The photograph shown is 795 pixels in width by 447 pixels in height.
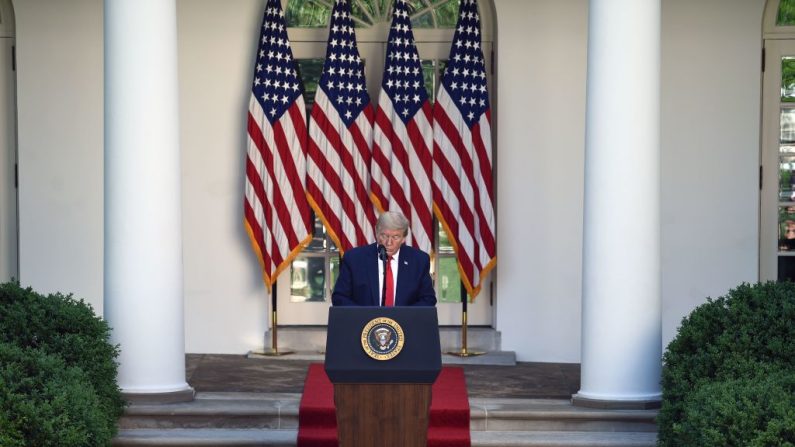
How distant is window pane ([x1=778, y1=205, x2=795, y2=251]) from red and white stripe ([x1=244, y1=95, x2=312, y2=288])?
4542 mm

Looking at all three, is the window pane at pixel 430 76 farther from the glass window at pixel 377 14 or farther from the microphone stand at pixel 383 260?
the microphone stand at pixel 383 260

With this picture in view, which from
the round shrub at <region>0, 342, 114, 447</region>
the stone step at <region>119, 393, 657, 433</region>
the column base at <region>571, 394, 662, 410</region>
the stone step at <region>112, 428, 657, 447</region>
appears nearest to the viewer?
the round shrub at <region>0, 342, 114, 447</region>

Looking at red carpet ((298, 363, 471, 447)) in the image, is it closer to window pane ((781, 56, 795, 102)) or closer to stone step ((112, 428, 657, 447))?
stone step ((112, 428, 657, 447))

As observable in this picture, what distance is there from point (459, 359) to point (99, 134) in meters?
4.02

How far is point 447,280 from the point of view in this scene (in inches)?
475

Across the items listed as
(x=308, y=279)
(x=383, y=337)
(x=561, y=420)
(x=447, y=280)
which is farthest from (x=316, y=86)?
(x=383, y=337)

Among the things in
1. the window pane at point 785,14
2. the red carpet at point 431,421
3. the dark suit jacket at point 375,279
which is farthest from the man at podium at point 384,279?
the window pane at point 785,14

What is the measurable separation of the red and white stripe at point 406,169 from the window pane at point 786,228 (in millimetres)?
3401

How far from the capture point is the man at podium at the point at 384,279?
25.6 feet

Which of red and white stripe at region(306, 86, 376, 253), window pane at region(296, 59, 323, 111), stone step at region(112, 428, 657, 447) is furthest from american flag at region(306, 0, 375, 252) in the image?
stone step at region(112, 428, 657, 447)

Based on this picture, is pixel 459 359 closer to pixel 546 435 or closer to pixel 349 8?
pixel 546 435

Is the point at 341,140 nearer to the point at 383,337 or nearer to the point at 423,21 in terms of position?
the point at 423,21

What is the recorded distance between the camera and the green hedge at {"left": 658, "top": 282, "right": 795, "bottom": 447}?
703cm

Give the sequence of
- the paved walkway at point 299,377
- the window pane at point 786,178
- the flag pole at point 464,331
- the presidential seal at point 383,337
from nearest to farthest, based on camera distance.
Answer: the presidential seal at point 383,337
the paved walkway at point 299,377
the flag pole at point 464,331
the window pane at point 786,178
